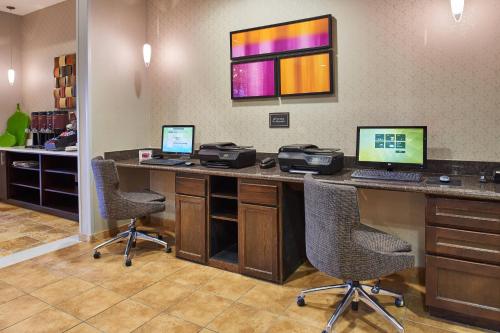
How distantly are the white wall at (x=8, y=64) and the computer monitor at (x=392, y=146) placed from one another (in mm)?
5899

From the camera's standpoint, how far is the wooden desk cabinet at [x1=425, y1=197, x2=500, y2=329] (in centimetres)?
202

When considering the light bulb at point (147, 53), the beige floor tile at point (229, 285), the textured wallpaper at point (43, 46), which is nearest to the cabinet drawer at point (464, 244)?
the beige floor tile at point (229, 285)

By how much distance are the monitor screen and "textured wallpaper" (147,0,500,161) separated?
0.64ft

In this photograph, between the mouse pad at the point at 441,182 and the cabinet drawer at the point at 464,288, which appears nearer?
the cabinet drawer at the point at 464,288

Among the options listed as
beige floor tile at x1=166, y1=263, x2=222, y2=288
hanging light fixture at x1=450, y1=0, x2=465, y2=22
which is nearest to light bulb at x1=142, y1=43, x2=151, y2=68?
beige floor tile at x1=166, y1=263, x2=222, y2=288

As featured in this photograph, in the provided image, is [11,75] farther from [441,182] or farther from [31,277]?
[441,182]

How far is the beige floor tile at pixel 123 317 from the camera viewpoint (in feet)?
7.11

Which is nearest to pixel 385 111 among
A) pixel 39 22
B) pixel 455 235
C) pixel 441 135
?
pixel 441 135

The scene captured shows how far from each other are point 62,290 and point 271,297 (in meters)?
1.53

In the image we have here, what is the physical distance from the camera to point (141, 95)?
4.23 meters

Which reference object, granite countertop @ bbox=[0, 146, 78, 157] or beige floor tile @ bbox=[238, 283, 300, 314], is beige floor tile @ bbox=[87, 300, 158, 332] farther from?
granite countertop @ bbox=[0, 146, 78, 157]

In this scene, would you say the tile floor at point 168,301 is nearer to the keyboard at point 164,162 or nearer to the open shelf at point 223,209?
the open shelf at point 223,209

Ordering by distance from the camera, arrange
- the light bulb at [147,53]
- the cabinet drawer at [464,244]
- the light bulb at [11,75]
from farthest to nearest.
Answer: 1. the light bulb at [11,75]
2. the light bulb at [147,53]
3. the cabinet drawer at [464,244]

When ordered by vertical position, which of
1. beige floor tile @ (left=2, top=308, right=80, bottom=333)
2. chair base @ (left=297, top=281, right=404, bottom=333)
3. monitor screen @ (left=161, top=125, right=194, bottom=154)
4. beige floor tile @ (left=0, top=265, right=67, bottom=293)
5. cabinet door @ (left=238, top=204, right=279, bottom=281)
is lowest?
beige floor tile @ (left=2, top=308, right=80, bottom=333)
